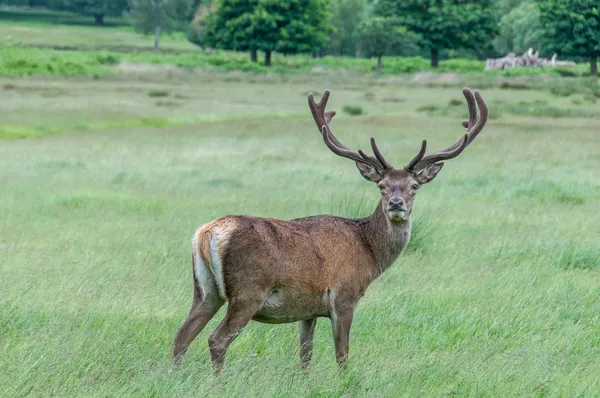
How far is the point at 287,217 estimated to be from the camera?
12.7 m

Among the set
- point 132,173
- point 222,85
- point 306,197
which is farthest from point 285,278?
point 222,85

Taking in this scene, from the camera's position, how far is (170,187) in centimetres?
1584

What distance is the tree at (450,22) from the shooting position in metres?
83.9

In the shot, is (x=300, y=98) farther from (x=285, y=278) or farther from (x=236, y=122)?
(x=285, y=278)

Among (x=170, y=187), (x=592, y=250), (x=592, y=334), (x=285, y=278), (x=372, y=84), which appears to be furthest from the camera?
(x=372, y=84)

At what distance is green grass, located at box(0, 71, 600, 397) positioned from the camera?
19.2 feet

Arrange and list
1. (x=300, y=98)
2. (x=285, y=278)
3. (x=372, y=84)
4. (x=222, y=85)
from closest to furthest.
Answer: (x=285, y=278), (x=300, y=98), (x=222, y=85), (x=372, y=84)

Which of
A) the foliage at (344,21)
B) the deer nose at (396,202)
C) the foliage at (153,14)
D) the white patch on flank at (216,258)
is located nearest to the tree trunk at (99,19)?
the foliage at (153,14)

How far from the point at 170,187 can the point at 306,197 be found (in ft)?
7.88

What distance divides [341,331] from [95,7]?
12056cm

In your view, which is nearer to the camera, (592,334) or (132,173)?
(592,334)

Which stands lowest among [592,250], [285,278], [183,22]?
[183,22]

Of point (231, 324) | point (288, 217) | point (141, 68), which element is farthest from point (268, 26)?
point (231, 324)

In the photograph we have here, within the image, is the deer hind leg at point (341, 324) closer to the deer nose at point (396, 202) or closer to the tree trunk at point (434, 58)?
the deer nose at point (396, 202)
